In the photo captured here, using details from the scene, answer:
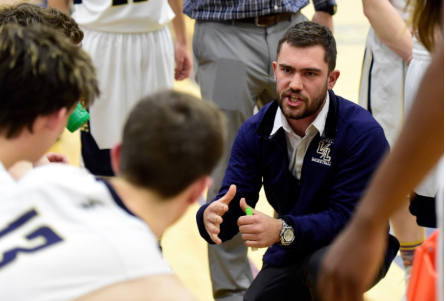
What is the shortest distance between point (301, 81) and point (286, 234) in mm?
667

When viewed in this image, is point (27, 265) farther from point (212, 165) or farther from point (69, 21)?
point (69, 21)

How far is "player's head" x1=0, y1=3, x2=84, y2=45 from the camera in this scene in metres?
2.82

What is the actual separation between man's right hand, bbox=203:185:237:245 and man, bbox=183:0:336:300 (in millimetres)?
924

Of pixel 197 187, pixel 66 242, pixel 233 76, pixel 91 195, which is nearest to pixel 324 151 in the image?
pixel 233 76

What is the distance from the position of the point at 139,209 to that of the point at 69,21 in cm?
161

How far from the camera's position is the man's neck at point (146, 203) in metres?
1.65

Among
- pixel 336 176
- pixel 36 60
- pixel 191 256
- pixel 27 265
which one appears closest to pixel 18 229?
pixel 27 265

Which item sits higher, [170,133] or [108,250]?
[170,133]

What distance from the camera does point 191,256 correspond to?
4105mm

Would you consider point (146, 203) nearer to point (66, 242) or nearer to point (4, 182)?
point (66, 242)

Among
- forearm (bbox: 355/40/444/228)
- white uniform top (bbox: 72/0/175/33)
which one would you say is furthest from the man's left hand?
white uniform top (bbox: 72/0/175/33)

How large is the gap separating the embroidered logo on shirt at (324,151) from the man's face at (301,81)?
14cm

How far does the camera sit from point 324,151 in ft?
9.45

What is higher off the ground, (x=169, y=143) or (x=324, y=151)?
(x=169, y=143)
